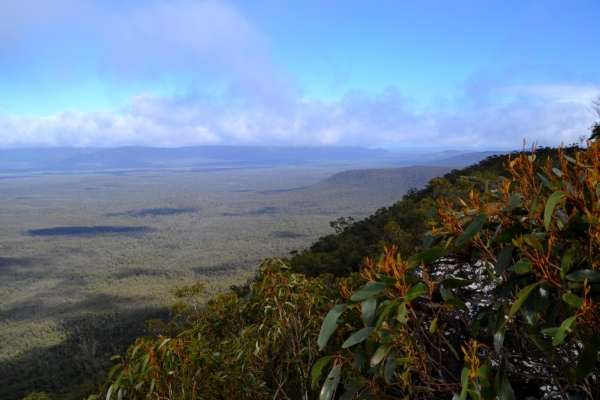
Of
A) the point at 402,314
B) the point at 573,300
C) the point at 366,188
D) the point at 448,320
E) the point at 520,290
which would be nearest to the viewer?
the point at 573,300

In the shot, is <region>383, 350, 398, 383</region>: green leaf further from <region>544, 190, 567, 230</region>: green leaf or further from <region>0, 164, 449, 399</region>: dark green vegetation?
<region>0, 164, 449, 399</region>: dark green vegetation

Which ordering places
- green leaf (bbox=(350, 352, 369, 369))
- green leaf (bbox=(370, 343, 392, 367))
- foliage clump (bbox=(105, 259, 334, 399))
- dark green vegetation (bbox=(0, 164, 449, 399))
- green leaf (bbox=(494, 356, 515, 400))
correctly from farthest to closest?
dark green vegetation (bbox=(0, 164, 449, 399)), foliage clump (bbox=(105, 259, 334, 399)), green leaf (bbox=(350, 352, 369, 369)), green leaf (bbox=(370, 343, 392, 367)), green leaf (bbox=(494, 356, 515, 400))

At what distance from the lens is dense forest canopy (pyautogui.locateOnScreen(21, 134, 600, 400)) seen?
2.83 feet

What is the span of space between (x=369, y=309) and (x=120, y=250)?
68.1m

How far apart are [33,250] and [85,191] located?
67.4 meters

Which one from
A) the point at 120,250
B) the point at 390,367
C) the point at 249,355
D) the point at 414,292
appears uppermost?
the point at 414,292

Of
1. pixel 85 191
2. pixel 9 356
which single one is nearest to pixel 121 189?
pixel 85 191

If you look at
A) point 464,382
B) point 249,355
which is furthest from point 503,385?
point 249,355

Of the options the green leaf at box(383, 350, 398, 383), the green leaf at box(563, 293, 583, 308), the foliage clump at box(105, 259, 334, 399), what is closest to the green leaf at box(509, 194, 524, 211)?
the green leaf at box(563, 293, 583, 308)

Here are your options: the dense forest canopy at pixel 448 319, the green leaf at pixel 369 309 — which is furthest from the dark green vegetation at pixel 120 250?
the green leaf at pixel 369 309

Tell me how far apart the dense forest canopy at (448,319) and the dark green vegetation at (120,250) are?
7406 millimetres

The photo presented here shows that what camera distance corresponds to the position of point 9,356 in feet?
78.9

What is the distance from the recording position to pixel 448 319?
4.10 ft

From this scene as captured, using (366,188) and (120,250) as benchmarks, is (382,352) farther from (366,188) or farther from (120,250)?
(366,188)
